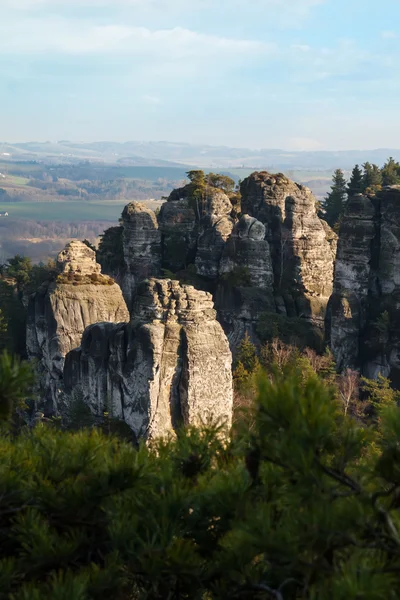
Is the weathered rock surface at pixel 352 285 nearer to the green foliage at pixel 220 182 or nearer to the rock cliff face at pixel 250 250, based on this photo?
the rock cliff face at pixel 250 250

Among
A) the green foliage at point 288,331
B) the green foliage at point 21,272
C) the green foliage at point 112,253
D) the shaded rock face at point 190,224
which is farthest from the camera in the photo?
the green foliage at point 112,253

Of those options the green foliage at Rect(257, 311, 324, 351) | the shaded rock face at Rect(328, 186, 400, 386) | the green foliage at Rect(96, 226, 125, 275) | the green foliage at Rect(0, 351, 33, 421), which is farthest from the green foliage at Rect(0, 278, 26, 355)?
the green foliage at Rect(0, 351, 33, 421)

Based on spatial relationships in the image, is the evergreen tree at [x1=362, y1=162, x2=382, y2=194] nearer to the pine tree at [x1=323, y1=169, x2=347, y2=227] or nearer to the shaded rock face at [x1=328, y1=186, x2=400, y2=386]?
the pine tree at [x1=323, y1=169, x2=347, y2=227]

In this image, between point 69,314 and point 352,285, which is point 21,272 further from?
point 352,285

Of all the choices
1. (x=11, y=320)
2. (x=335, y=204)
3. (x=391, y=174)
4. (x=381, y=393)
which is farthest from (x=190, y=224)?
(x=381, y=393)

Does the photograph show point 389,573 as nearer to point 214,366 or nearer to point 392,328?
point 214,366

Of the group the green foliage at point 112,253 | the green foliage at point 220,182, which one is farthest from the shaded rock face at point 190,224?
the green foliage at point 112,253
